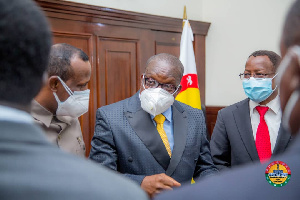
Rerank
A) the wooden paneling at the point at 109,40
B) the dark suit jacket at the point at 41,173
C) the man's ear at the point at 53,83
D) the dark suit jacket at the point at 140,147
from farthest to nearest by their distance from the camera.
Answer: the wooden paneling at the point at 109,40 → the dark suit jacket at the point at 140,147 → the man's ear at the point at 53,83 → the dark suit jacket at the point at 41,173

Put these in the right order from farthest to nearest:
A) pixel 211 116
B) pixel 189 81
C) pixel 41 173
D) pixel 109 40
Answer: pixel 211 116
pixel 189 81
pixel 109 40
pixel 41 173

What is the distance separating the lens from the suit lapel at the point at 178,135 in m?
1.98

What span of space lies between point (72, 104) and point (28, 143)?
4.54 feet

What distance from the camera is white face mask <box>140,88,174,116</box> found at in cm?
205

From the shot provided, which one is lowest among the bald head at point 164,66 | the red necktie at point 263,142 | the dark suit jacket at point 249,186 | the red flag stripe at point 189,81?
the red necktie at point 263,142

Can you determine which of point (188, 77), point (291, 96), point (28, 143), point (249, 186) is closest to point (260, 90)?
point (291, 96)

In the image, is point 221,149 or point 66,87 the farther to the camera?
point 221,149

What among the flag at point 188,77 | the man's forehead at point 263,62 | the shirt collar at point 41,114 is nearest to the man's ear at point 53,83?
the shirt collar at point 41,114

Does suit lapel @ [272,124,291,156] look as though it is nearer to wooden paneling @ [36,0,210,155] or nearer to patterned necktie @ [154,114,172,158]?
patterned necktie @ [154,114,172,158]

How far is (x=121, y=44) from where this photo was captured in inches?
168

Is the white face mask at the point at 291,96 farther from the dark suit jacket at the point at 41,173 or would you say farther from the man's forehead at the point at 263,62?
the man's forehead at the point at 263,62

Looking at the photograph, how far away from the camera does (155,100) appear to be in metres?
2.04

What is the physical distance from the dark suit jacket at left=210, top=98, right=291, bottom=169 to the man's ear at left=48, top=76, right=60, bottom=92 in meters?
1.13

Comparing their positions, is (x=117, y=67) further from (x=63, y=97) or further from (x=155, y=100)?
(x=63, y=97)
